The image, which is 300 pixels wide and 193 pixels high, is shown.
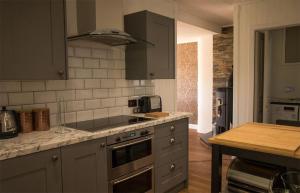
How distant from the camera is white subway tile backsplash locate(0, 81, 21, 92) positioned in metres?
1.90

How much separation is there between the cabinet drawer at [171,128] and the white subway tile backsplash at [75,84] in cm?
91

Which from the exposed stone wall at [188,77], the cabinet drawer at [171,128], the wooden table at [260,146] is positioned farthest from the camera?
the exposed stone wall at [188,77]

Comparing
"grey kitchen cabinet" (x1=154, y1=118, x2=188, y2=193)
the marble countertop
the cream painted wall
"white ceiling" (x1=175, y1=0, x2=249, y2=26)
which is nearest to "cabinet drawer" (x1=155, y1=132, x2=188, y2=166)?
"grey kitchen cabinet" (x1=154, y1=118, x2=188, y2=193)

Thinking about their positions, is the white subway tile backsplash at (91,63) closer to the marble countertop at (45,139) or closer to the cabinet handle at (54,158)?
the marble countertop at (45,139)

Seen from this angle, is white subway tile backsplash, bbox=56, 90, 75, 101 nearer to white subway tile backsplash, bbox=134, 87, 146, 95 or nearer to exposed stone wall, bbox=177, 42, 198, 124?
white subway tile backsplash, bbox=134, 87, 146, 95

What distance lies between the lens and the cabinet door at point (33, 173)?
4.64 feet

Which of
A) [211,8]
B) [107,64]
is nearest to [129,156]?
[107,64]

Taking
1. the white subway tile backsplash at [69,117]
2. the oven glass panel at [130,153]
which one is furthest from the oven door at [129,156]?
the white subway tile backsplash at [69,117]

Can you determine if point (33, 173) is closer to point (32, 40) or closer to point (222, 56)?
point (32, 40)

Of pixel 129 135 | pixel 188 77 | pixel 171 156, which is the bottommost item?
pixel 171 156

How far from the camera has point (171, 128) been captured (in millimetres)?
2691

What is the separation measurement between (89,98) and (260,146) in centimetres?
173

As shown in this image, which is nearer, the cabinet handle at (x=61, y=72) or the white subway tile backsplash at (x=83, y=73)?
the cabinet handle at (x=61, y=72)

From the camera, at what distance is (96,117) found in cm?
263
